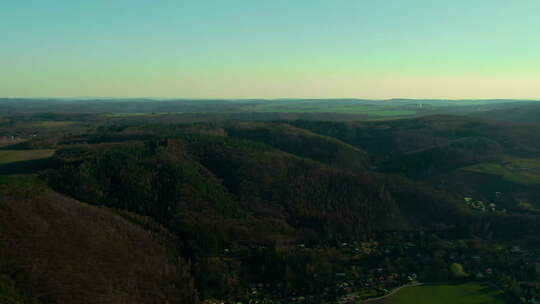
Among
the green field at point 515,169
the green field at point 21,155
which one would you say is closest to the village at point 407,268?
the green field at point 515,169

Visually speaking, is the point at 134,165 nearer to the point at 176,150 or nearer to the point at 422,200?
the point at 176,150

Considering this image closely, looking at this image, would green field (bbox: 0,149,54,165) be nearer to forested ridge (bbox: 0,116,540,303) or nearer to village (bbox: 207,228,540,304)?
forested ridge (bbox: 0,116,540,303)

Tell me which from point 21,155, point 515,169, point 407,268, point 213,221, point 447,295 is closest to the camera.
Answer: point 447,295

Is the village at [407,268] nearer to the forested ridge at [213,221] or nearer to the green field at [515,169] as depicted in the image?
the forested ridge at [213,221]

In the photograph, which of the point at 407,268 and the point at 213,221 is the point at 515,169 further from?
the point at 213,221

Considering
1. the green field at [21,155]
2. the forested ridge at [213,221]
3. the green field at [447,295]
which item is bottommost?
the green field at [447,295]

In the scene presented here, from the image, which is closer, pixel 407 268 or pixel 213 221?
pixel 407 268

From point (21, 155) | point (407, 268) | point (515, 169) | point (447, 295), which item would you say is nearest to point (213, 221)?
point (407, 268)
